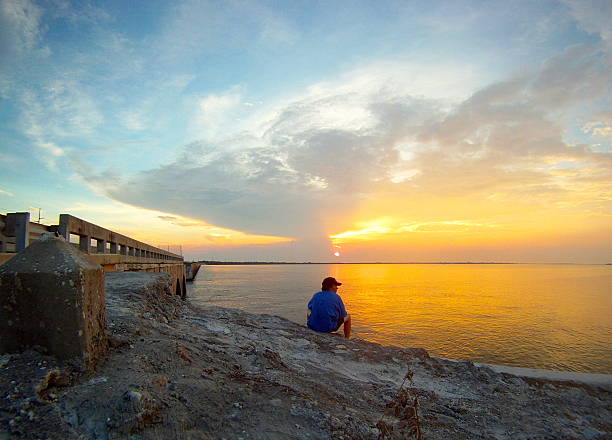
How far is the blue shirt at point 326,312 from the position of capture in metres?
7.36

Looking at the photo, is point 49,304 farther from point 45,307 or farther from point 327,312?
point 327,312

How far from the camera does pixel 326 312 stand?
24.2ft

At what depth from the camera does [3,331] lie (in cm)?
266

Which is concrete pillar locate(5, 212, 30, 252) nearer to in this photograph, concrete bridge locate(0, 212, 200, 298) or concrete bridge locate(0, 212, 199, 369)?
concrete bridge locate(0, 212, 200, 298)

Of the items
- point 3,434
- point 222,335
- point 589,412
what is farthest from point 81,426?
point 589,412

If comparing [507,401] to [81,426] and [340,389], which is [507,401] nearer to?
[340,389]

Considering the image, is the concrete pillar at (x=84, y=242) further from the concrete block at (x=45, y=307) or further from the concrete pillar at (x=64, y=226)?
the concrete block at (x=45, y=307)

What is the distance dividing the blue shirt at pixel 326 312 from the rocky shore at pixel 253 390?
0.34 meters

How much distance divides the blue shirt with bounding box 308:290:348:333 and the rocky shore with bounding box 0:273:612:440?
1.11 feet

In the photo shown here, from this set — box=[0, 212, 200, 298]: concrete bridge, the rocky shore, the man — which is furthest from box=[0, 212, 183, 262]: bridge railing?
the man

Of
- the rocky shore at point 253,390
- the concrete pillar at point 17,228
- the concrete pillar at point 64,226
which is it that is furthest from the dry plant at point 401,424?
the concrete pillar at point 64,226

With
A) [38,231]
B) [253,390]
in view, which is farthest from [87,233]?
[253,390]

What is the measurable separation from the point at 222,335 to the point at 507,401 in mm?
4731

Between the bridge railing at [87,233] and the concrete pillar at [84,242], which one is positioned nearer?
the bridge railing at [87,233]
